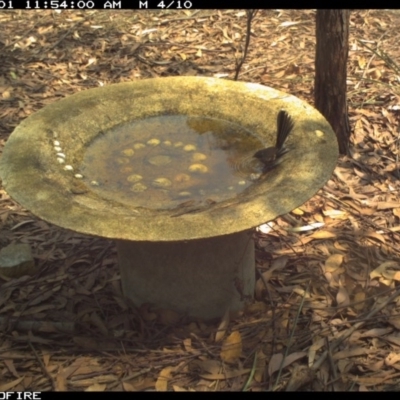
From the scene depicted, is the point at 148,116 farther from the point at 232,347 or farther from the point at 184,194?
the point at 232,347

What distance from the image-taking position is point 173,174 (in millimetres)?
2824

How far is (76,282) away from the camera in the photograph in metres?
3.26

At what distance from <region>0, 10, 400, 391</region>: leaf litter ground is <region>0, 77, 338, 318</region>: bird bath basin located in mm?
177

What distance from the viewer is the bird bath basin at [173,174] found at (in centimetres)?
242

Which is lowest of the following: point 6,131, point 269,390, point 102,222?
point 269,390

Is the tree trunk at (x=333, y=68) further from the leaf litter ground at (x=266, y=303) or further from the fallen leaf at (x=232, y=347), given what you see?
the fallen leaf at (x=232, y=347)

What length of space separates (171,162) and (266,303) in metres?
0.78

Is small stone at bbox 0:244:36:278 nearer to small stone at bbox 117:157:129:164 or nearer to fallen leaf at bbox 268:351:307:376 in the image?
small stone at bbox 117:157:129:164

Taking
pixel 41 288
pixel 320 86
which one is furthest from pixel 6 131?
pixel 320 86

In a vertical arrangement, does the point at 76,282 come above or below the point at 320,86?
below

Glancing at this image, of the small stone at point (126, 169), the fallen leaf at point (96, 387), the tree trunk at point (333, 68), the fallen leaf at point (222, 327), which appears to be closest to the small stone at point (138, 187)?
the small stone at point (126, 169)

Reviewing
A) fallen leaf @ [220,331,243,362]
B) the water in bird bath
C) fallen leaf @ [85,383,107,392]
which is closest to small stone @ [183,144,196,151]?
the water in bird bath

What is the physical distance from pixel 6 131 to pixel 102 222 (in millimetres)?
2281

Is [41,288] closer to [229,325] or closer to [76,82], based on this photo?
[229,325]
